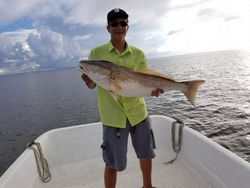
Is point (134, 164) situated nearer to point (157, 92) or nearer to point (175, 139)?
point (175, 139)

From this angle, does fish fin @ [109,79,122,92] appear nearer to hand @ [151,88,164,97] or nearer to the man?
the man

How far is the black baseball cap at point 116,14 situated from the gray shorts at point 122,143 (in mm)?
1731

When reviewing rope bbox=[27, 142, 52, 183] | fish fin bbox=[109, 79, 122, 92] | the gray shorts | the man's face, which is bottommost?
rope bbox=[27, 142, 52, 183]

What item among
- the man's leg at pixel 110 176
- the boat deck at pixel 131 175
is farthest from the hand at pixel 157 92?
the boat deck at pixel 131 175

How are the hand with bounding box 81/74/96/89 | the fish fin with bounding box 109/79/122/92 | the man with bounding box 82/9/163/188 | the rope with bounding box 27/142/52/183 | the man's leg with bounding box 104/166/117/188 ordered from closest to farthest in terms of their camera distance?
the fish fin with bounding box 109/79/122/92 < the hand with bounding box 81/74/96/89 < the man with bounding box 82/9/163/188 < the man's leg with bounding box 104/166/117/188 < the rope with bounding box 27/142/52/183

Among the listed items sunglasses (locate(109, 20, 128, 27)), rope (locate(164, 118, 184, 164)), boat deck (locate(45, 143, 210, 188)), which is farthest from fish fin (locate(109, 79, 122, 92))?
rope (locate(164, 118, 184, 164))

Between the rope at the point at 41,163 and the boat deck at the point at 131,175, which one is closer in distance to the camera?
the boat deck at the point at 131,175

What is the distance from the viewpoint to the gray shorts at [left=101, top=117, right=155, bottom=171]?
4270mm

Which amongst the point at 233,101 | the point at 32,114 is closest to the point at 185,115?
the point at 233,101

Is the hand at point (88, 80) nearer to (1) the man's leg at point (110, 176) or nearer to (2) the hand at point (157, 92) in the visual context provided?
(2) the hand at point (157, 92)

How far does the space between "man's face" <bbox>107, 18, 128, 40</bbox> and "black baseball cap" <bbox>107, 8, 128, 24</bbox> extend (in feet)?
0.17

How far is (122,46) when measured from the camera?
14.0ft

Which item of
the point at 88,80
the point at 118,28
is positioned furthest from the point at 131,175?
the point at 118,28

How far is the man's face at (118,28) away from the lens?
4.02 meters
